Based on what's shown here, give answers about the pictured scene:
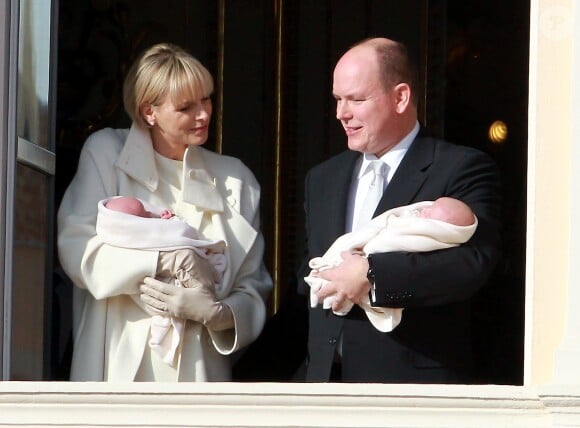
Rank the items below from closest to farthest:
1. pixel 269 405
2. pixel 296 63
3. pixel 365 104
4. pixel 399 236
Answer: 1. pixel 269 405
2. pixel 399 236
3. pixel 365 104
4. pixel 296 63

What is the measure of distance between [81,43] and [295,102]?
83cm

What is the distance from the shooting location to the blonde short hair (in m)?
6.69

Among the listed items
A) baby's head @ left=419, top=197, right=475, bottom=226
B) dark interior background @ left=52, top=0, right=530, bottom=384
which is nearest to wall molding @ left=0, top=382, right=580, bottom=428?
baby's head @ left=419, top=197, right=475, bottom=226

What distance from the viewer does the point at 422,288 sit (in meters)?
6.36

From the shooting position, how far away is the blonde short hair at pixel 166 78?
6.69 m

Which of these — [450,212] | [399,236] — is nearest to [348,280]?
[399,236]

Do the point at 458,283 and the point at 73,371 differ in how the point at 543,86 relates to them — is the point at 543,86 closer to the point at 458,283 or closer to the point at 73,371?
the point at 458,283

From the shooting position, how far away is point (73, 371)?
21.9 feet

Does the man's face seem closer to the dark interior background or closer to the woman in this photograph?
the woman

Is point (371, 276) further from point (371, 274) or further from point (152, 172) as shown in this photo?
point (152, 172)

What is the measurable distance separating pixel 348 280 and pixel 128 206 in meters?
0.71

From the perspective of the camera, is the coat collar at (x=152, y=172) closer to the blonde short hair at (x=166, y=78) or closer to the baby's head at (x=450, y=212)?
the blonde short hair at (x=166, y=78)

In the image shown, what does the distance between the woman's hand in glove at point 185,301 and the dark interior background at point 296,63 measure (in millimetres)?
1321

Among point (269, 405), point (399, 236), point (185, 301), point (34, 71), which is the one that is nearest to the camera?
point (269, 405)
